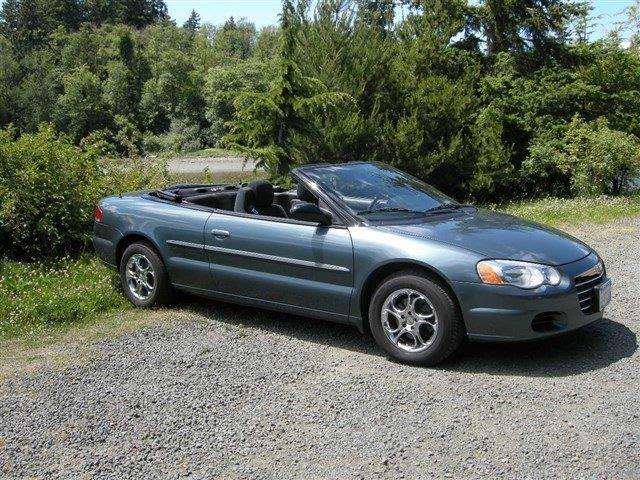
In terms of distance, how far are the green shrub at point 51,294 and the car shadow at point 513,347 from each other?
1.35 meters

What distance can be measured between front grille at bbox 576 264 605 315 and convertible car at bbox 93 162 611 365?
0.01m

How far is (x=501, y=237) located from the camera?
5.39m

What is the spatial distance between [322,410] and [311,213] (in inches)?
67.3

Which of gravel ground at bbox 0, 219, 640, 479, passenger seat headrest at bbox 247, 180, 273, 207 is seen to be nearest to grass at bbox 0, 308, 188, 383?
gravel ground at bbox 0, 219, 640, 479

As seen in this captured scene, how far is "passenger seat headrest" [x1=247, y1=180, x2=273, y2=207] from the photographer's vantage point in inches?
266

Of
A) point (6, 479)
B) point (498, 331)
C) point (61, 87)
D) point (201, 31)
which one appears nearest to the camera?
point (6, 479)

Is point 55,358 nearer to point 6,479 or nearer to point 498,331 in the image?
point 6,479

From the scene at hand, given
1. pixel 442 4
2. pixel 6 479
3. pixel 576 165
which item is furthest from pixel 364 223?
pixel 442 4

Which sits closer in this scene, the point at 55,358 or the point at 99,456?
the point at 99,456

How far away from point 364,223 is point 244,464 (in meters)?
2.35

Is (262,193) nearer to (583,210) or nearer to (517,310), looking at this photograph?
(517,310)

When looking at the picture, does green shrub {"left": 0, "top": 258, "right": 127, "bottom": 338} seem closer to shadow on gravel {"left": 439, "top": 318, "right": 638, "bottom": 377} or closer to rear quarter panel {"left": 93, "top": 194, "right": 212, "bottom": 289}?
rear quarter panel {"left": 93, "top": 194, "right": 212, "bottom": 289}

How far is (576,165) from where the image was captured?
692 inches

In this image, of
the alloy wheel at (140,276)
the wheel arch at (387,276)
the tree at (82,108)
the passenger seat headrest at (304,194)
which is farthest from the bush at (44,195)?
the tree at (82,108)
